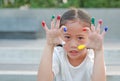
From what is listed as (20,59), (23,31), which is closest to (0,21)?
(23,31)

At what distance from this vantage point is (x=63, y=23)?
260cm

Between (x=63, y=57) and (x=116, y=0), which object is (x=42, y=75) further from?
(x=116, y=0)

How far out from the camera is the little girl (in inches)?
95.6

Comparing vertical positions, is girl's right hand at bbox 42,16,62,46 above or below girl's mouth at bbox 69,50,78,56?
above

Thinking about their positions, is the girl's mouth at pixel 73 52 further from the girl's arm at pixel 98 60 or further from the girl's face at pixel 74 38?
the girl's arm at pixel 98 60

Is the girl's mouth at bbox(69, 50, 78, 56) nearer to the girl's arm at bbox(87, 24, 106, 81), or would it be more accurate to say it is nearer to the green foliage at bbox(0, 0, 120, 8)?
the girl's arm at bbox(87, 24, 106, 81)

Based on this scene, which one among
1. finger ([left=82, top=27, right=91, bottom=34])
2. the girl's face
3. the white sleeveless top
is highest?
finger ([left=82, top=27, right=91, bottom=34])

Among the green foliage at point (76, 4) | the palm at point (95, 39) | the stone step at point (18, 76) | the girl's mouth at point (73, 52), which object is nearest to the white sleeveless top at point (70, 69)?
the girl's mouth at point (73, 52)

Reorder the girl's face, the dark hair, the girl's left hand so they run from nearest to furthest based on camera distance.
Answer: the girl's left hand < the girl's face < the dark hair

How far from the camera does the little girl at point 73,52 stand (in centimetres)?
243

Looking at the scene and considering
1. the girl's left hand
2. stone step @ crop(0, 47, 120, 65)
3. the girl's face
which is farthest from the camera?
stone step @ crop(0, 47, 120, 65)

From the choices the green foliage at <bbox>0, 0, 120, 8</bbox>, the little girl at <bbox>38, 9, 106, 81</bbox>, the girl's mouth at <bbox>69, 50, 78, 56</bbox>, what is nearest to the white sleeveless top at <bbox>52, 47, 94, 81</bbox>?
the little girl at <bbox>38, 9, 106, 81</bbox>

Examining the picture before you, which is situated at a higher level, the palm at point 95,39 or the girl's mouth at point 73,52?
the palm at point 95,39

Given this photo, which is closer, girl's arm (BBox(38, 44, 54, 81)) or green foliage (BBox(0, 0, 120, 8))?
girl's arm (BBox(38, 44, 54, 81))
